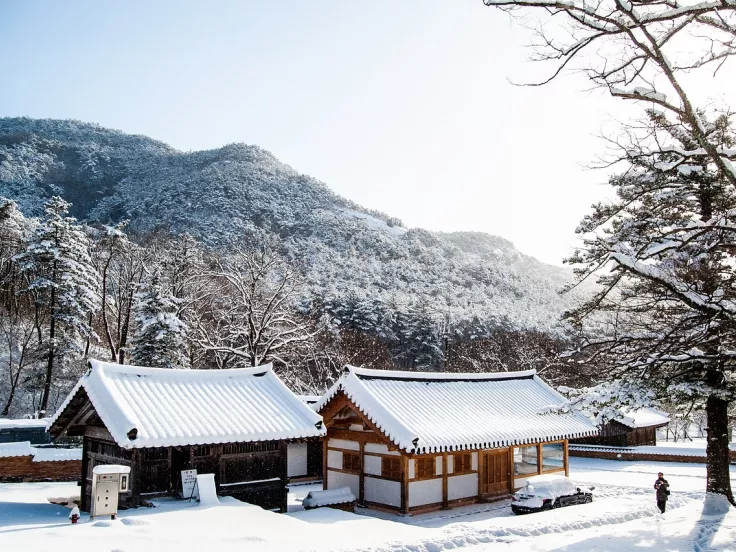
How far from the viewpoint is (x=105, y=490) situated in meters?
12.1

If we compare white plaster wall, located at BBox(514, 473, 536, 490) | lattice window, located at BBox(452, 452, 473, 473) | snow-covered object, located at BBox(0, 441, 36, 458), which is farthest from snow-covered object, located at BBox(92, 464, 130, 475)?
white plaster wall, located at BBox(514, 473, 536, 490)

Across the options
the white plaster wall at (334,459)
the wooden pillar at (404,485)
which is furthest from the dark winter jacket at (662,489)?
the white plaster wall at (334,459)

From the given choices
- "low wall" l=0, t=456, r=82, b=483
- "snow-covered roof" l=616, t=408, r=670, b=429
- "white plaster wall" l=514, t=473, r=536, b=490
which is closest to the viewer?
"white plaster wall" l=514, t=473, r=536, b=490

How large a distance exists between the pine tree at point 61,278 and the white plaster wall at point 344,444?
2167cm

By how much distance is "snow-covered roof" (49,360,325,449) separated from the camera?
14336 mm

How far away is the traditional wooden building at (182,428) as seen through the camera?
1459 cm

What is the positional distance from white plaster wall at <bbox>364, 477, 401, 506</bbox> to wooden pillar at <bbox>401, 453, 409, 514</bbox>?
479 mm

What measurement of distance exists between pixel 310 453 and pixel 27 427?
13.2m

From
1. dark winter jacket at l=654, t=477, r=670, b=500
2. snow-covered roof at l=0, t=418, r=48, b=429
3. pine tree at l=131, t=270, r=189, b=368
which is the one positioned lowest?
dark winter jacket at l=654, t=477, r=670, b=500

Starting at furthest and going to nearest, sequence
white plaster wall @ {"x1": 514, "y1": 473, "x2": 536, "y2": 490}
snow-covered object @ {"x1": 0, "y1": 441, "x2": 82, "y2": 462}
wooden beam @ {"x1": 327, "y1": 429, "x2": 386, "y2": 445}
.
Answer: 1. snow-covered object @ {"x1": 0, "y1": 441, "x2": 82, "y2": 462}
2. white plaster wall @ {"x1": 514, "y1": 473, "x2": 536, "y2": 490}
3. wooden beam @ {"x1": 327, "y1": 429, "x2": 386, "y2": 445}

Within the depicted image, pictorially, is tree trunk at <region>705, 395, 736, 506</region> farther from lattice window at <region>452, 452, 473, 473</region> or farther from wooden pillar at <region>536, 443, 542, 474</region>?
lattice window at <region>452, 452, 473, 473</region>

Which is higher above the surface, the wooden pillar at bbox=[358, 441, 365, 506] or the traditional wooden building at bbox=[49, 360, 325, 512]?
the traditional wooden building at bbox=[49, 360, 325, 512]

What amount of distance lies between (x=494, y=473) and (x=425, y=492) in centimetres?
354

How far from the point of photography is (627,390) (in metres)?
15.4
